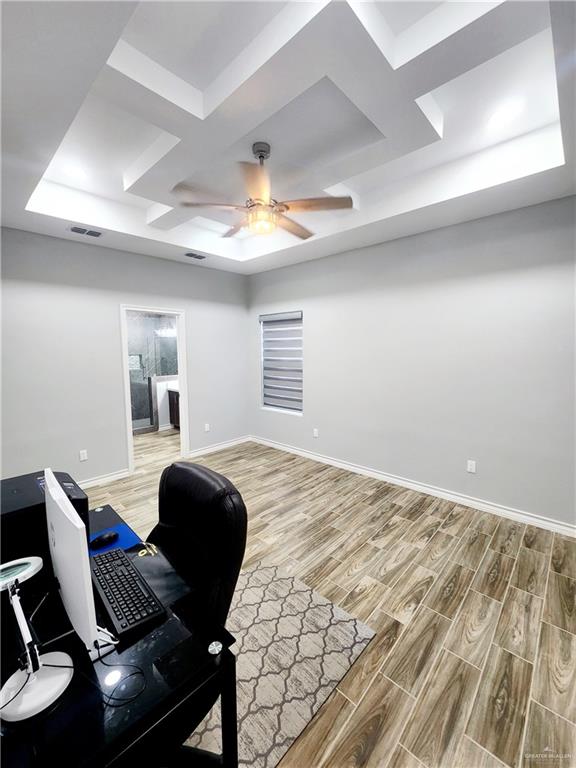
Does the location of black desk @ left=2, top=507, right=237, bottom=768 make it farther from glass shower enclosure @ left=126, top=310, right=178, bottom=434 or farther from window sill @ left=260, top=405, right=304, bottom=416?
glass shower enclosure @ left=126, top=310, right=178, bottom=434

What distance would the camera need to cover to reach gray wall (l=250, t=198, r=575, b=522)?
2.77 meters

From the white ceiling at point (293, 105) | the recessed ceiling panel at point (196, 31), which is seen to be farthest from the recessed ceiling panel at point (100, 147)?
the recessed ceiling panel at point (196, 31)

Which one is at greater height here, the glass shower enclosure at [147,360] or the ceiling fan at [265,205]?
the ceiling fan at [265,205]

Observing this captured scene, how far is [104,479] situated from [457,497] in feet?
13.0

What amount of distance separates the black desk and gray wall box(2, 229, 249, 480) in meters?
2.83

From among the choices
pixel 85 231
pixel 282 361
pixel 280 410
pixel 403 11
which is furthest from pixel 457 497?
pixel 85 231

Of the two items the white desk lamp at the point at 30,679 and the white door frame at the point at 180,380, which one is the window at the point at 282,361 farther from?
the white desk lamp at the point at 30,679

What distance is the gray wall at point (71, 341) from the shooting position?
3260 millimetres

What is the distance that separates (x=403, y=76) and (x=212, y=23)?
0.94 metres

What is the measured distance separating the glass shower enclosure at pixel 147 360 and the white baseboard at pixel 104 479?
7.80 feet

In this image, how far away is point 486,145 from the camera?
2.46 metres

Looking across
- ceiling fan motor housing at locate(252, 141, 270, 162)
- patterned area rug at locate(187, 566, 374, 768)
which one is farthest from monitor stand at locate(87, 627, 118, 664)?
ceiling fan motor housing at locate(252, 141, 270, 162)

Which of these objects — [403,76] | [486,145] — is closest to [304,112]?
[403,76]

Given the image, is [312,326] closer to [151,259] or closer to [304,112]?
[151,259]
